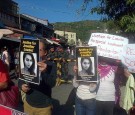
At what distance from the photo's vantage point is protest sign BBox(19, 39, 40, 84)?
14.8 feet

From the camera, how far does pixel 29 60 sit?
15.1 feet

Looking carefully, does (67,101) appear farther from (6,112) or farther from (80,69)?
(6,112)

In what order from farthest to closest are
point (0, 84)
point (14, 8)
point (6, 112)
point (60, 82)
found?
1. point (14, 8)
2. point (60, 82)
3. point (0, 84)
4. point (6, 112)

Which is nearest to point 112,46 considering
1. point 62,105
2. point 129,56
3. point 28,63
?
point 129,56

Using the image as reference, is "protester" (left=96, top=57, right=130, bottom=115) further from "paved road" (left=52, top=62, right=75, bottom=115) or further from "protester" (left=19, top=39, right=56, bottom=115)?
"paved road" (left=52, top=62, right=75, bottom=115)

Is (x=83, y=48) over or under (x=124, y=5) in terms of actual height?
under

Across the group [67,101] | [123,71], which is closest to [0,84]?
[123,71]

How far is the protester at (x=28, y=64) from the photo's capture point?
180 inches

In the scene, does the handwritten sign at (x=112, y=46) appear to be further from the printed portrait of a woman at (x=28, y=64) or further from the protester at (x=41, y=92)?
the printed portrait of a woman at (x=28, y=64)

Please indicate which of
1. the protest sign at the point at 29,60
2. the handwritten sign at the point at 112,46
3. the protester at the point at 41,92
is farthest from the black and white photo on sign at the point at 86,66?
the protest sign at the point at 29,60

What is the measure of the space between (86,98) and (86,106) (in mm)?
128

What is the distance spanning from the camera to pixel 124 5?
29.8 ft

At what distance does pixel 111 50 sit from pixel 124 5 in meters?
3.44

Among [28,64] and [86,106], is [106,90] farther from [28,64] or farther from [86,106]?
[28,64]
